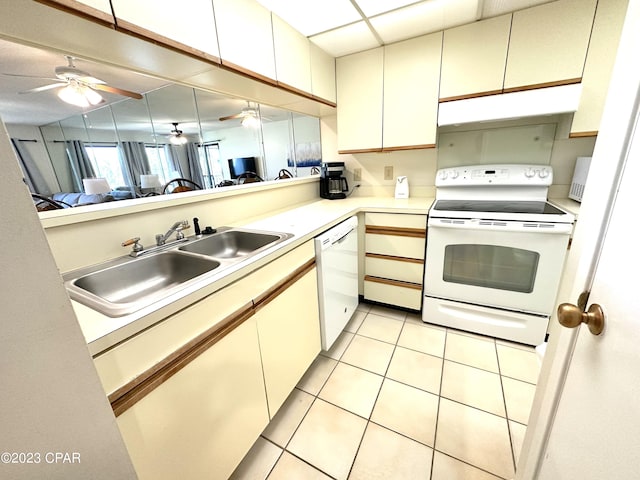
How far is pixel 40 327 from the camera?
39 cm

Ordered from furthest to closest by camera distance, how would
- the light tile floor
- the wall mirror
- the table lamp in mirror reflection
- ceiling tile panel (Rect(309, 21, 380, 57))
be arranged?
the wall mirror
the table lamp in mirror reflection
ceiling tile panel (Rect(309, 21, 380, 57))
the light tile floor

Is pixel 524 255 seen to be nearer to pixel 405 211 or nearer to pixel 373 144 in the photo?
pixel 405 211

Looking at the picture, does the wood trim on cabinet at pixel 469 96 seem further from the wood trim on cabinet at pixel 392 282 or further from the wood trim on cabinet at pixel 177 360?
the wood trim on cabinet at pixel 177 360

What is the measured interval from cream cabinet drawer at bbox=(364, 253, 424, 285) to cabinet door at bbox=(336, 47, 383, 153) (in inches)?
36.0

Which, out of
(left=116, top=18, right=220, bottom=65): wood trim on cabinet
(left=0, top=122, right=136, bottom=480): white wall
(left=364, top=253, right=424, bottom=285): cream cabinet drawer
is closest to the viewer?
(left=0, top=122, right=136, bottom=480): white wall

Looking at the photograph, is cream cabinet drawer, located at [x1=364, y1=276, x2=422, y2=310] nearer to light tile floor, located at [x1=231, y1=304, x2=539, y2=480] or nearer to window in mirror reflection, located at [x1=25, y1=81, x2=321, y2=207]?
light tile floor, located at [x1=231, y1=304, x2=539, y2=480]

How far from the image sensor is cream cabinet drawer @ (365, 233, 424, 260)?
1899mm

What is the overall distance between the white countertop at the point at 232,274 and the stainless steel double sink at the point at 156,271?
1.4 inches

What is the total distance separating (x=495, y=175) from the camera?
191 centimetres

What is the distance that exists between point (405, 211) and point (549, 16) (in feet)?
4.48

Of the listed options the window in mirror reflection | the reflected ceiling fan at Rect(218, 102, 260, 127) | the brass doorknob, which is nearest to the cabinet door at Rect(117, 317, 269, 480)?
the brass doorknob

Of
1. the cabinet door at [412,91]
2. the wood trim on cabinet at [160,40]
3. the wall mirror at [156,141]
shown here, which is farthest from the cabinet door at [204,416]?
the wall mirror at [156,141]

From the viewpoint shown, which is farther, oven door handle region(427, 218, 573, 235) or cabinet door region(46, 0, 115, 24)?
oven door handle region(427, 218, 573, 235)

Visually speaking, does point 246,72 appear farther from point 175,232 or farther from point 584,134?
point 584,134
